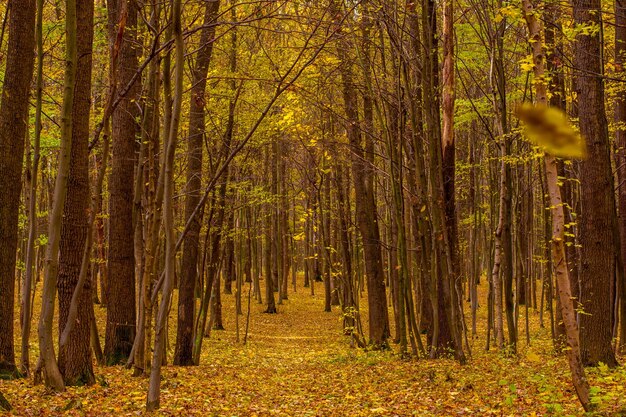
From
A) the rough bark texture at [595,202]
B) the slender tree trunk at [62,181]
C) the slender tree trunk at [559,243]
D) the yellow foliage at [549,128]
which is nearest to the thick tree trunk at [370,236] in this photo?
the rough bark texture at [595,202]

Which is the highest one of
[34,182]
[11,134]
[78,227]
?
[11,134]

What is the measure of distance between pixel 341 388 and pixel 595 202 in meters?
5.01

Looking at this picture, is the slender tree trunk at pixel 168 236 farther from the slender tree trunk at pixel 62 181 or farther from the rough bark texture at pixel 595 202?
the rough bark texture at pixel 595 202

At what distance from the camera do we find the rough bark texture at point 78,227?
8297 millimetres

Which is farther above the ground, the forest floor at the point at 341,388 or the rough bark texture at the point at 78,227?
the rough bark texture at the point at 78,227

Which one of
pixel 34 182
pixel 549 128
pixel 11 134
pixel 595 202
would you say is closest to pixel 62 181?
pixel 34 182

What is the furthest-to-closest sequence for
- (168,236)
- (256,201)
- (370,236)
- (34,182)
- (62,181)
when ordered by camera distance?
1. (256,201)
2. (370,236)
3. (34,182)
4. (168,236)
5. (62,181)

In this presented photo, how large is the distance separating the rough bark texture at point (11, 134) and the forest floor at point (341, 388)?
119 cm

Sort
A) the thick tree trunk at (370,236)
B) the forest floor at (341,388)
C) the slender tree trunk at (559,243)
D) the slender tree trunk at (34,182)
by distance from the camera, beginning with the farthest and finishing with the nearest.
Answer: the thick tree trunk at (370,236) < the slender tree trunk at (34,182) < the forest floor at (341,388) < the slender tree trunk at (559,243)

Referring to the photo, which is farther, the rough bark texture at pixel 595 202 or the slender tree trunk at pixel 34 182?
the rough bark texture at pixel 595 202

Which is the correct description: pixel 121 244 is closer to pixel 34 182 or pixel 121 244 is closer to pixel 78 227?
pixel 78 227

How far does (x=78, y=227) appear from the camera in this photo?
8.38 metres

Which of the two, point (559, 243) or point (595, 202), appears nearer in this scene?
point (559, 243)

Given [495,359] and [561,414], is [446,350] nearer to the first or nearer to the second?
[495,359]
